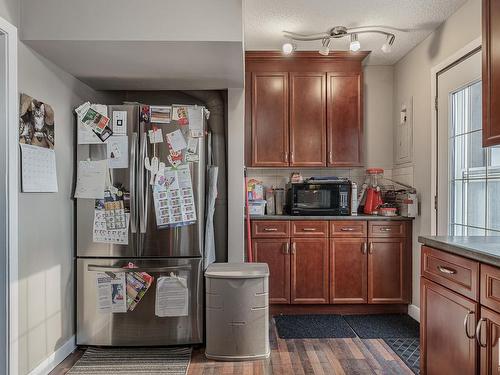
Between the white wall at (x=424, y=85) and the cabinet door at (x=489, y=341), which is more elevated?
the white wall at (x=424, y=85)

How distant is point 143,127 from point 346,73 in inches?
84.0

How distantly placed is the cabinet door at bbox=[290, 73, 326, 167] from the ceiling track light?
1.49 ft

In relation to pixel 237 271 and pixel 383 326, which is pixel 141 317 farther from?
pixel 383 326

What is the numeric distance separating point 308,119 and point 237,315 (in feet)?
6.75

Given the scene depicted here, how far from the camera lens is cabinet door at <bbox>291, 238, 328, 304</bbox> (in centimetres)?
365

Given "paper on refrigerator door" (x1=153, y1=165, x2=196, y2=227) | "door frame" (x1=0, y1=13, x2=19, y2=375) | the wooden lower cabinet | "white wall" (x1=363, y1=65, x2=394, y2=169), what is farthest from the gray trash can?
"white wall" (x1=363, y1=65, x2=394, y2=169)

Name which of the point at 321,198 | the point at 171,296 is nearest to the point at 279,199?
the point at 321,198

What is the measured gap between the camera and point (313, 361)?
2686 millimetres

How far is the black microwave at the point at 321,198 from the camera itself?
3.75 metres

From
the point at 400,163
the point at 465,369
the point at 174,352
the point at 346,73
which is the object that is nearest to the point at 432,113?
the point at 400,163

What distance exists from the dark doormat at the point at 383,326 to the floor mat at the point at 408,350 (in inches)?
4.2

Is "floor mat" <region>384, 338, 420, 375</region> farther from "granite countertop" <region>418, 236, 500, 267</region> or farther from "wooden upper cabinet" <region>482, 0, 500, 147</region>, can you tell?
"wooden upper cabinet" <region>482, 0, 500, 147</region>

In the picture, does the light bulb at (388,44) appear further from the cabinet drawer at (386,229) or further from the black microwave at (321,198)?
the cabinet drawer at (386,229)

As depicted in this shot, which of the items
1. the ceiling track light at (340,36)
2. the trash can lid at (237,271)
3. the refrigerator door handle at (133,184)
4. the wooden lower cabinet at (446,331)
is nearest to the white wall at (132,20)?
the refrigerator door handle at (133,184)
